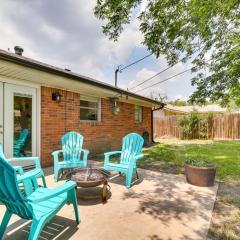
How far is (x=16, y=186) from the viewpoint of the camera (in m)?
1.92

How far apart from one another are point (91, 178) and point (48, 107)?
11.5 ft

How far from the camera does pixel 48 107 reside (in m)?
6.15

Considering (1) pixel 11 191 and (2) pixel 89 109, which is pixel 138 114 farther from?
(1) pixel 11 191

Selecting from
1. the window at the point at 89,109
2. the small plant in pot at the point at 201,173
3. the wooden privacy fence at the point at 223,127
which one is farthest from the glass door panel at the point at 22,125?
the wooden privacy fence at the point at 223,127

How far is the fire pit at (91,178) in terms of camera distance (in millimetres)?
3277

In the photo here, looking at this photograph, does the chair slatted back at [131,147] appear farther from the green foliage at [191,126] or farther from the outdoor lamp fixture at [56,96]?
the green foliage at [191,126]

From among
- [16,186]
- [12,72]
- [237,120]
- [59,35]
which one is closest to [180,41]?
[59,35]

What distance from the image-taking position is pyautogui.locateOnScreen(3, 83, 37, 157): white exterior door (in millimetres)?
5109

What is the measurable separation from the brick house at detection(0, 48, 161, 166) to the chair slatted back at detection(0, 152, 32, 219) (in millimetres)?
2563

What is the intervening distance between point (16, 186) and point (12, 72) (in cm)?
354

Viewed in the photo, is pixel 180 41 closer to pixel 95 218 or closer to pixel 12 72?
pixel 12 72

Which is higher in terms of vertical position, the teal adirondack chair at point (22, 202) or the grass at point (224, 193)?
the teal adirondack chair at point (22, 202)

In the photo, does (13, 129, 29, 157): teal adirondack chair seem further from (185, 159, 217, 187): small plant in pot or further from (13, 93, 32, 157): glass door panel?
(185, 159, 217, 187): small plant in pot

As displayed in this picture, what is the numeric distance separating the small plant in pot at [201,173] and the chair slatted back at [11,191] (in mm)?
3565
